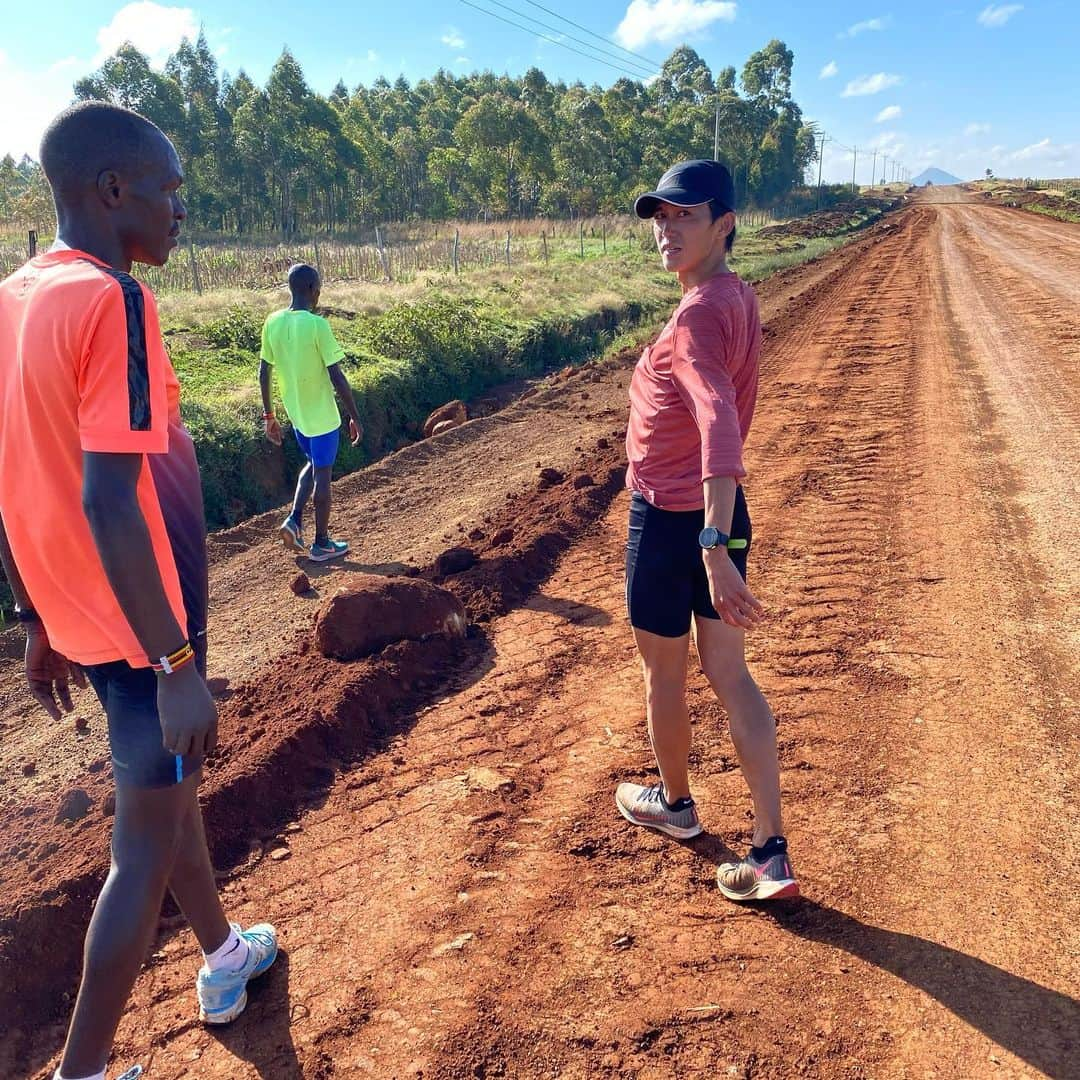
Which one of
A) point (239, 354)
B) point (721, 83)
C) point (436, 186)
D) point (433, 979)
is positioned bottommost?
point (433, 979)

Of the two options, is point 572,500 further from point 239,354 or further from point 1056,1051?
point 239,354

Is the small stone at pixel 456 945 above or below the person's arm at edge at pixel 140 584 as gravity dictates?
below

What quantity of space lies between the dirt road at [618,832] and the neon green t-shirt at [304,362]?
1.13m

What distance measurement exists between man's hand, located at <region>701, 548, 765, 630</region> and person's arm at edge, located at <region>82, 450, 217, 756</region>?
1.24 m

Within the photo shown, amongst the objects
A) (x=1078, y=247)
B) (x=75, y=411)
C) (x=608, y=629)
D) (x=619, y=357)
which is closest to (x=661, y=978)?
(x=75, y=411)

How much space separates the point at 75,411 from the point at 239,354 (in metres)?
10.1

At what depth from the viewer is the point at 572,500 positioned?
6629mm

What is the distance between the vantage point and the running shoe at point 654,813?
287 cm

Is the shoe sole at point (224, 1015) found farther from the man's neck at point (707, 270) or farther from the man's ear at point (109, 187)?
the man's neck at point (707, 270)

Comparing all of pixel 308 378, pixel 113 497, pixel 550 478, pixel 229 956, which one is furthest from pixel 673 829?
pixel 550 478

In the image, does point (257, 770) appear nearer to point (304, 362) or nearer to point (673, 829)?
point (673, 829)

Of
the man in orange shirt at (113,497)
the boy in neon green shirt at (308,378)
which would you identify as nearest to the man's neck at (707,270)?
the man in orange shirt at (113,497)

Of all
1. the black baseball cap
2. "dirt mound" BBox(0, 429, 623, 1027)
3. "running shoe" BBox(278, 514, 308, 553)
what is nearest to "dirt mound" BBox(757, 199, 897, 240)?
"running shoe" BBox(278, 514, 308, 553)

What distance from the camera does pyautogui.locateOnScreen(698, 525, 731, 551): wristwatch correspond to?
7.11 feet
